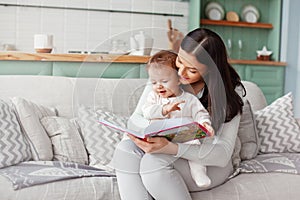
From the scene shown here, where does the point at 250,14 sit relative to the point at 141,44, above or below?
above

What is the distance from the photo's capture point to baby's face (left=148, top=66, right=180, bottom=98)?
5.62 ft

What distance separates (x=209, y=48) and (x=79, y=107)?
1.90 ft

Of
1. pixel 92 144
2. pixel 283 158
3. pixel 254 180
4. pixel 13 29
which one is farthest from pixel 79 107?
pixel 13 29

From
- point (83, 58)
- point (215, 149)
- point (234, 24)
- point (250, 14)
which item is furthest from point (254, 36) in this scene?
point (215, 149)

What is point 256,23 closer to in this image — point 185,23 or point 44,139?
point 185,23

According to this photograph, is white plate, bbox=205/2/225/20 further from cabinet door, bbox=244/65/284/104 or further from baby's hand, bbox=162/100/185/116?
baby's hand, bbox=162/100/185/116

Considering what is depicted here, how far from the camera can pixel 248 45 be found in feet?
17.8

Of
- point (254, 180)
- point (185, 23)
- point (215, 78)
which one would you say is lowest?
point (254, 180)

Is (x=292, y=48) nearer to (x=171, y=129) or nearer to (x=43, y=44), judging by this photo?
(x=43, y=44)

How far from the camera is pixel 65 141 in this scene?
2.55 m

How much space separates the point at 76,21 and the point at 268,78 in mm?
1953

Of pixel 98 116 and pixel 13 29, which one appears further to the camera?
pixel 13 29

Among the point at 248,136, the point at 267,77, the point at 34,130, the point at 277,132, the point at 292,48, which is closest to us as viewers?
the point at 34,130

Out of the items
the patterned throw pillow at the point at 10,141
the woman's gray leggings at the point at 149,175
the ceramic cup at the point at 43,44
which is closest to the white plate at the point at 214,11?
the ceramic cup at the point at 43,44
